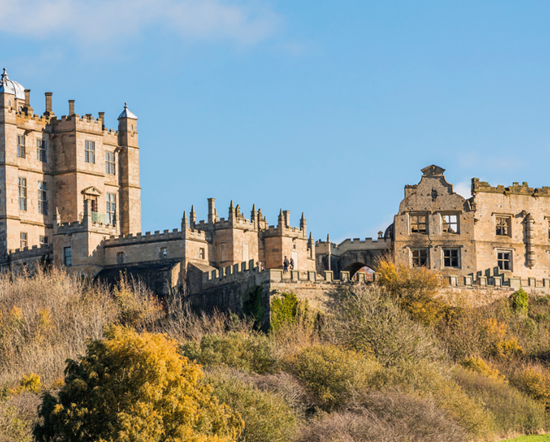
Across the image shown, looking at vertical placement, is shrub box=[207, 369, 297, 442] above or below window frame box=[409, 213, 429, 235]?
below

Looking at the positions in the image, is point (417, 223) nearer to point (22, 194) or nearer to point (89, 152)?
point (89, 152)

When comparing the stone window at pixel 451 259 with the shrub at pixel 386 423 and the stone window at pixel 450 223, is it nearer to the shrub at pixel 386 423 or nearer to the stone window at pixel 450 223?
the stone window at pixel 450 223

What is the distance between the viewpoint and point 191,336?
66.6 meters

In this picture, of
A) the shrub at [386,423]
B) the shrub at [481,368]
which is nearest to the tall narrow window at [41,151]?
the shrub at [481,368]

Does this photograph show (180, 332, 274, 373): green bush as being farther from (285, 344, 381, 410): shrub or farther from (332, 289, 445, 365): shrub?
(332, 289, 445, 365): shrub

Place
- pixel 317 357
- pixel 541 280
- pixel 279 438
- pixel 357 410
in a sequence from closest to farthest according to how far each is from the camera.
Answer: pixel 279 438
pixel 357 410
pixel 317 357
pixel 541 280

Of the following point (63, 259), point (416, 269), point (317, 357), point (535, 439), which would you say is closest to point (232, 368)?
point (317, 357)

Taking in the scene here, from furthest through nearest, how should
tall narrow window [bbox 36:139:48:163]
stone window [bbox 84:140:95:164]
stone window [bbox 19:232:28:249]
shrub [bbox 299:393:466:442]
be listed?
1. stone window [bbox 84:140:95:164]
2. tall narrow window [bbox 36:139:48:163]
3. stone window [bbox 19:232:28:249]
4. shrub [bbox 299:393:466:442]

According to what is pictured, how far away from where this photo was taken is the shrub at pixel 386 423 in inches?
1834

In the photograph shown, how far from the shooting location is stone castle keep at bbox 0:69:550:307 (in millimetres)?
75837

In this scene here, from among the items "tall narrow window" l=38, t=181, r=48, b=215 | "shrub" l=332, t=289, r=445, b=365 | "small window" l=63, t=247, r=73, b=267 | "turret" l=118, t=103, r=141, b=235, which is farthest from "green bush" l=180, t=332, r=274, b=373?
"turret" l=118, t=103, r=141, b=235

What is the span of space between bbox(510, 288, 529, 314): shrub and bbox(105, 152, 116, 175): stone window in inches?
1244

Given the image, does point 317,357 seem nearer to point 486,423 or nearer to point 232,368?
point 232,368

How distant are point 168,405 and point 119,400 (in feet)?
5.31
